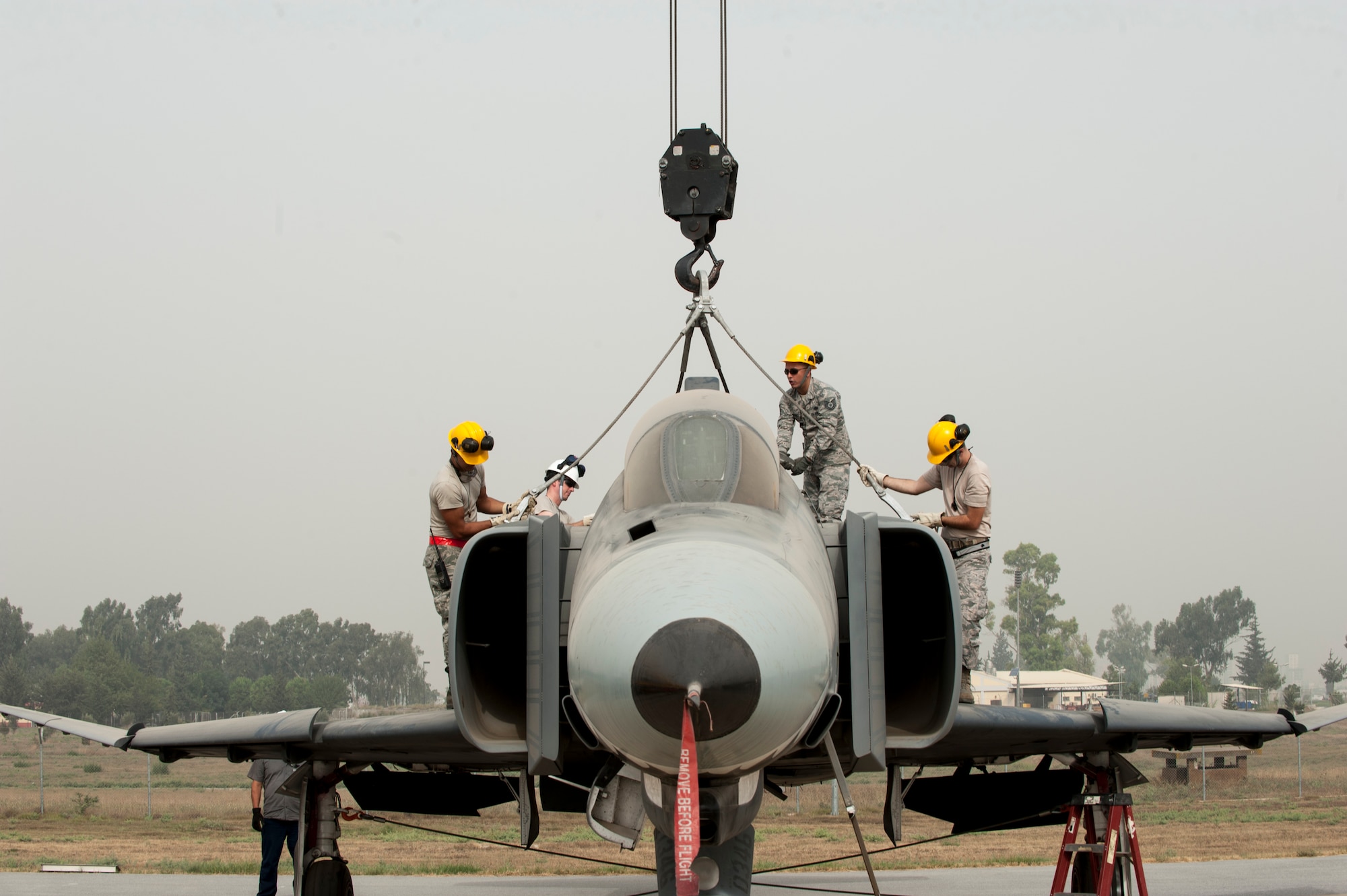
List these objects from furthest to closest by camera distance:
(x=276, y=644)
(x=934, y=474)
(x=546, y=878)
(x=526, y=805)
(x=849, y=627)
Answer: (x=276, y=644) → (x=546, y=878) → (x=934, y=474) → (x=526, y=805) → (x=849, y=627)

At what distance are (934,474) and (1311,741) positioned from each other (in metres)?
53.0

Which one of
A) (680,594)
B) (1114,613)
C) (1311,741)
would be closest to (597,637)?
(680,594)

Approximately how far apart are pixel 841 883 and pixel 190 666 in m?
83.8

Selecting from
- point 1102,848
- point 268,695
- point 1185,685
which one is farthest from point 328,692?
A: point 1102,848

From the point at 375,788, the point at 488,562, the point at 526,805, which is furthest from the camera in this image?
the point at 375,788

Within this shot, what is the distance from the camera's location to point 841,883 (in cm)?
1184

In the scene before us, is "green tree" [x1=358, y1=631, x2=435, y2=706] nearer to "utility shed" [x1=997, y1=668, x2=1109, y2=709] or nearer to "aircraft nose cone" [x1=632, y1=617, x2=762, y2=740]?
"utility shed" [x1=997, y1=668, x2=1109, y2=709]

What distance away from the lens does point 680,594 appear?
165 inches

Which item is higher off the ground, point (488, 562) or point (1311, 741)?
point (488, 562)

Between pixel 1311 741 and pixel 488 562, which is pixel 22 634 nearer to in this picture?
pixel 1311 741

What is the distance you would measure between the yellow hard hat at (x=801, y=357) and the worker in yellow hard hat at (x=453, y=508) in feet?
7.40

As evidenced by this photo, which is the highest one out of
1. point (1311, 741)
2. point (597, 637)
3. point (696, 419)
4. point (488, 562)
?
point (696, 419)

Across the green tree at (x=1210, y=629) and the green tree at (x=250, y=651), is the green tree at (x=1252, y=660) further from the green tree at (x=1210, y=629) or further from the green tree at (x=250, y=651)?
the green tree at (x=250, y=651)

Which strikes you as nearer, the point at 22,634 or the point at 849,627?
the point at 849,627
